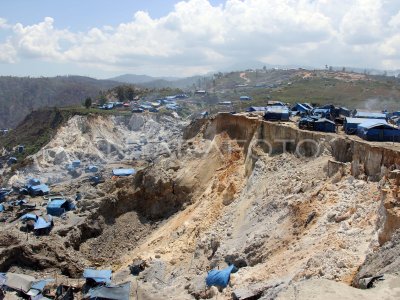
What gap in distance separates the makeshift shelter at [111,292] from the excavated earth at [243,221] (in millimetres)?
641

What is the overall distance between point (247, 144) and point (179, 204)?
254 inches

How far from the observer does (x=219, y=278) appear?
19.9m

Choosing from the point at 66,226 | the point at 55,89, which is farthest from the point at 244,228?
the point at 55,89

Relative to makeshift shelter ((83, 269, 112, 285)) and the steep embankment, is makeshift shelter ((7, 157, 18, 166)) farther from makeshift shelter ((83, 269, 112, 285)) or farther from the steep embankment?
makeshift shelter ((83, 269, 112, 285))

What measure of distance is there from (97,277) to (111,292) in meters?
2.75

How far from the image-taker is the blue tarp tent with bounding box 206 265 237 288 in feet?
64.6

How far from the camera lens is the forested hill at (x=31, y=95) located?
137 meters

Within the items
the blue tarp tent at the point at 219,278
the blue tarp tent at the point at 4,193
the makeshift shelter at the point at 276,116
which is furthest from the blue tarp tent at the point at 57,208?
the blue tarp tent at the point at 219,278

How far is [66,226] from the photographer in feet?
107

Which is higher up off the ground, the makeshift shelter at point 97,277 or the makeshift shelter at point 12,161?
the makeshift shelter at point 97,277

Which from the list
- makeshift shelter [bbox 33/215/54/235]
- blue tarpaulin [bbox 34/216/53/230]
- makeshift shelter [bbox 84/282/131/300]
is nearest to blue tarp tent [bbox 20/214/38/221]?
blue tarpaulin [bbox 34/216/53/230]

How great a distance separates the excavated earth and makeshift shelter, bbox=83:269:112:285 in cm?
64

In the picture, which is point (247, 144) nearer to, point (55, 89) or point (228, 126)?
point (228, 126)

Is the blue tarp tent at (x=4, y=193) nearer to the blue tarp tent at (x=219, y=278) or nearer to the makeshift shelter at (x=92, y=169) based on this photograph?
the makeshift shelter at (x=92, y=169)
